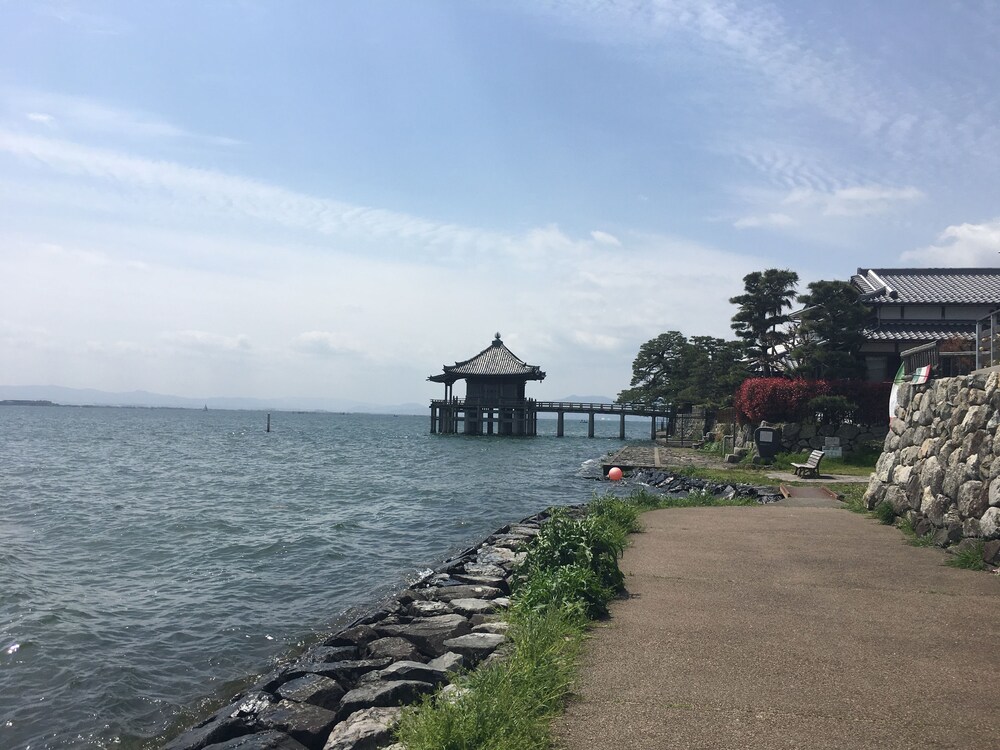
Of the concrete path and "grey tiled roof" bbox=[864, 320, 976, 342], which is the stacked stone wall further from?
the concrete path

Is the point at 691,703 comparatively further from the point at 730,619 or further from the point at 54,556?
the point at 54,556

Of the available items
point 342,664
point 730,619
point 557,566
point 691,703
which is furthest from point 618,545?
point 691,703

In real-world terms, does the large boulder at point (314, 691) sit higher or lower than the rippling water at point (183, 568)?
higher

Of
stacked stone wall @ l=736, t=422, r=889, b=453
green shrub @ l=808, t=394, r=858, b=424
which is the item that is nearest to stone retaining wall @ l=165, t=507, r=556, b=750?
green shrub @ l=808, t=394, r=858, b=424

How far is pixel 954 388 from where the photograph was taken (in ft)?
35.4

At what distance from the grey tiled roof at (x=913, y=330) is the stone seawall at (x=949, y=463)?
48.6 ft

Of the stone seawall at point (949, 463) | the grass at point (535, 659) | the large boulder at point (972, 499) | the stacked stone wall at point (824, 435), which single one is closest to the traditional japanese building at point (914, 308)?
the stacked stone wall at point (824, 435)

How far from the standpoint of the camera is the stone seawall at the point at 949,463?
9063 millimetres

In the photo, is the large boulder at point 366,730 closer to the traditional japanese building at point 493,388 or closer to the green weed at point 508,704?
the green weed at point 508,704

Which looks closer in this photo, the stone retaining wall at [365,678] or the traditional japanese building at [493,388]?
the stone retaining wall at [365,678]

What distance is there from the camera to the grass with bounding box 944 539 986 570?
27.4 feet

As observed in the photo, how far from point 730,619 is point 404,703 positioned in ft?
9.86

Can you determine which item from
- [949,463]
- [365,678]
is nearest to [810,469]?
[949,463]

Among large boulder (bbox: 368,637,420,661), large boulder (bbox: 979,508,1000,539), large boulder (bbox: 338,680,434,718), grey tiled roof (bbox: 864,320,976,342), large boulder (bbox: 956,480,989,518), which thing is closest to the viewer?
large boulder (bbox: 338,680,434,718)
